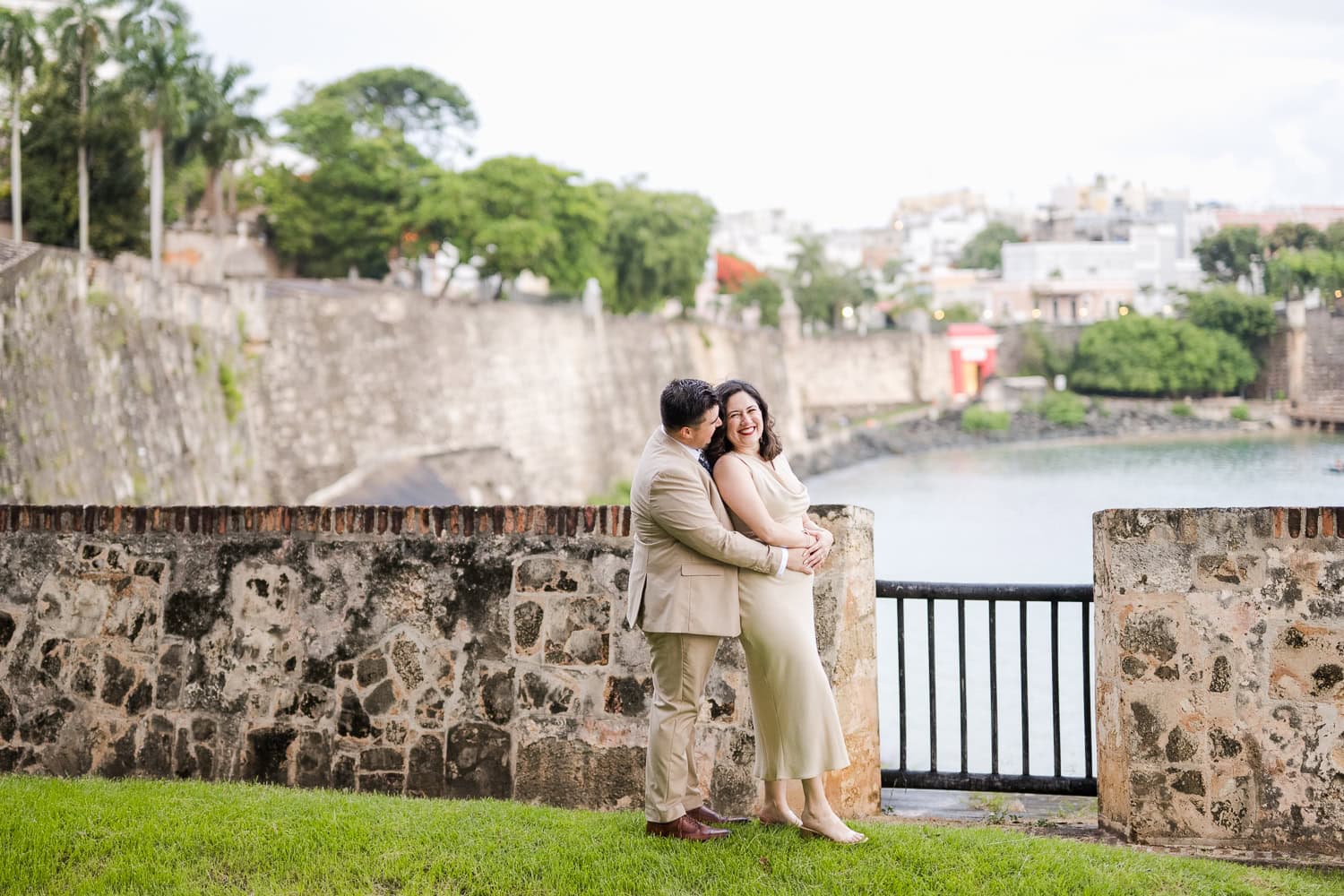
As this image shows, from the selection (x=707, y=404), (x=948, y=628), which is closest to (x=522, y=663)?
(x=707, y=404)

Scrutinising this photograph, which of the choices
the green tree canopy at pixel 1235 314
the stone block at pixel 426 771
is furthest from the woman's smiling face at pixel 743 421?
the green tree canopy at pixel 1235 314

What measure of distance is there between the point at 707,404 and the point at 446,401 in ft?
82.4

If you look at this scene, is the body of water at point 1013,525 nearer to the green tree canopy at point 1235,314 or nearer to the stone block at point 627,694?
the stone block at point 627,694

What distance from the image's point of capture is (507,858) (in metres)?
4.00

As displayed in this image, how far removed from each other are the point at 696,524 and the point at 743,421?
41 cm

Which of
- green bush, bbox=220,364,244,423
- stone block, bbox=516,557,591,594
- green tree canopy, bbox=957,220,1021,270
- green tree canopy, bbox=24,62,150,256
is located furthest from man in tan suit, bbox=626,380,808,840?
green tree canopy, bbox=957,220,1021,270

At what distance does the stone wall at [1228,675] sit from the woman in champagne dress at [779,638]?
1.13m

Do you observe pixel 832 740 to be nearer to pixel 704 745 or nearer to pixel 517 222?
pixel 704 745

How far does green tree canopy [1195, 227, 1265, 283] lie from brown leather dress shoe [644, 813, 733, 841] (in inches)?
2623

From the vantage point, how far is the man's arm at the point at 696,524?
403 centimetres

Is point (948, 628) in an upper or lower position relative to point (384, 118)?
lower

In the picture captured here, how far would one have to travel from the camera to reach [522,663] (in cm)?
502

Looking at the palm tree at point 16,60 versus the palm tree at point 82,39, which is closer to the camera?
the palm tree at point 16,60

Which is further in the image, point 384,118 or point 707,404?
point 384,118
